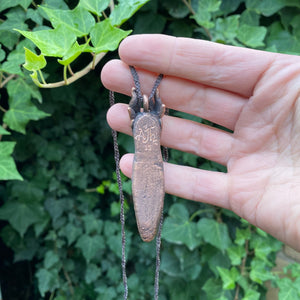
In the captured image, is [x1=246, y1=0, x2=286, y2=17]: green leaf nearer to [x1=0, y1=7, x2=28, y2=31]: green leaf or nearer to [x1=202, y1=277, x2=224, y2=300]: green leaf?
[x1=0, y1=7, x2=28, y2=31]: green leaf

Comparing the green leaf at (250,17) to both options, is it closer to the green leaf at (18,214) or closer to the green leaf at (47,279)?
the green leaf at (18,214)

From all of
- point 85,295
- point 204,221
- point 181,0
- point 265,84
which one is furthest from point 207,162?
point 85,295

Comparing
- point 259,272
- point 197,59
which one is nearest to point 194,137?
point 197,59

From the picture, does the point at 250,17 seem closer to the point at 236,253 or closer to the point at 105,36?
the point at 105,36

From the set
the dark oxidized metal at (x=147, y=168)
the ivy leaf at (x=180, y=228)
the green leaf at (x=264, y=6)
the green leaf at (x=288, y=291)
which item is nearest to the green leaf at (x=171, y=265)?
the ivy leaf at (x=180, y=228)

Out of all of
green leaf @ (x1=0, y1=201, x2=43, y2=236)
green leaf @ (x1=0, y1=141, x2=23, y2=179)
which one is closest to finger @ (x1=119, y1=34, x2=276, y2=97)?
green leaf @ (x1=0, y1=141, x2=23, y2=179)

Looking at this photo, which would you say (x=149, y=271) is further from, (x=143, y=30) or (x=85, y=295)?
(x=143, y=30)
